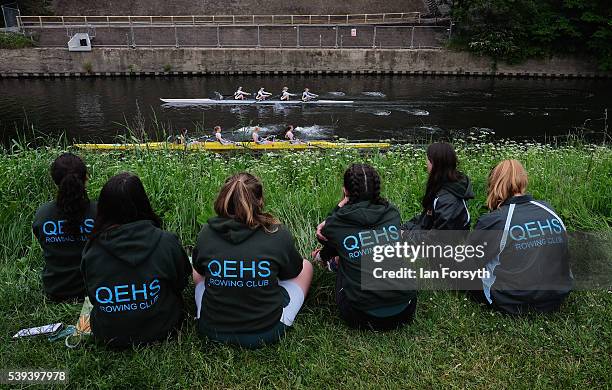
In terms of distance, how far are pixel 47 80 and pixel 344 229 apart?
1158 inches

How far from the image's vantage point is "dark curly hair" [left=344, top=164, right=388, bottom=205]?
10.9 feet

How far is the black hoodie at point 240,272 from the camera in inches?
121

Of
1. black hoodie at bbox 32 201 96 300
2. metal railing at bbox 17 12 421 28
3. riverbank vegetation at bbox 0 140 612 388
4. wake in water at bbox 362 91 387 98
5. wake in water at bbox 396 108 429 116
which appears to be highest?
metal railing at bbox 17 12 421 28

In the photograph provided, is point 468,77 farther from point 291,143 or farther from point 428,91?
point 291,143

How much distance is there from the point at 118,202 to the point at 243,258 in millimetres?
841

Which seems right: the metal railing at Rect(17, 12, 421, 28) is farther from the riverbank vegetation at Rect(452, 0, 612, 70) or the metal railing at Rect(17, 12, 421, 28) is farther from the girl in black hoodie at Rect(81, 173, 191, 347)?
the girl in black hoodie at Rect(81, 173, 191, 347)

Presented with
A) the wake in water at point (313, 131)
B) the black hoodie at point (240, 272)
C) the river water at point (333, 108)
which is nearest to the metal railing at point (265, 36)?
the river water at point (333, 108)

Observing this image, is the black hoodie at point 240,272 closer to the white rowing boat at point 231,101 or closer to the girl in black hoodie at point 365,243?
the girl in black hoodie at point 365,243

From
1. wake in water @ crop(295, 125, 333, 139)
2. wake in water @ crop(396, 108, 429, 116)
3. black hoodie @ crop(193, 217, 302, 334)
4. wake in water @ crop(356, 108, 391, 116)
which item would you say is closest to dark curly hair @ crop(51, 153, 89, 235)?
black hoodie @ crop(193, 217, 302, 334)

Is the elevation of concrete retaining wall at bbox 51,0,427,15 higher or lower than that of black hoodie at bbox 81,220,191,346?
higher

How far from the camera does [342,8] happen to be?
39.5 meters

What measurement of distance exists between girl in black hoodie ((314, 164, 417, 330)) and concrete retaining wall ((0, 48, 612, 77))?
92.8ft

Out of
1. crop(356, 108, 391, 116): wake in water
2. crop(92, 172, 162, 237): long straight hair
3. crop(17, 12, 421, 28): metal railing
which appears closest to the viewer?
crop(92, 172, 162, 237): long straight hair

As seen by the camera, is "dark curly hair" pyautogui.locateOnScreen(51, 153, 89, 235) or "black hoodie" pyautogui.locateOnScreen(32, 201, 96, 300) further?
"black hoodie" pyautogui.locateOnScreen(32, 201, 96, 300)
